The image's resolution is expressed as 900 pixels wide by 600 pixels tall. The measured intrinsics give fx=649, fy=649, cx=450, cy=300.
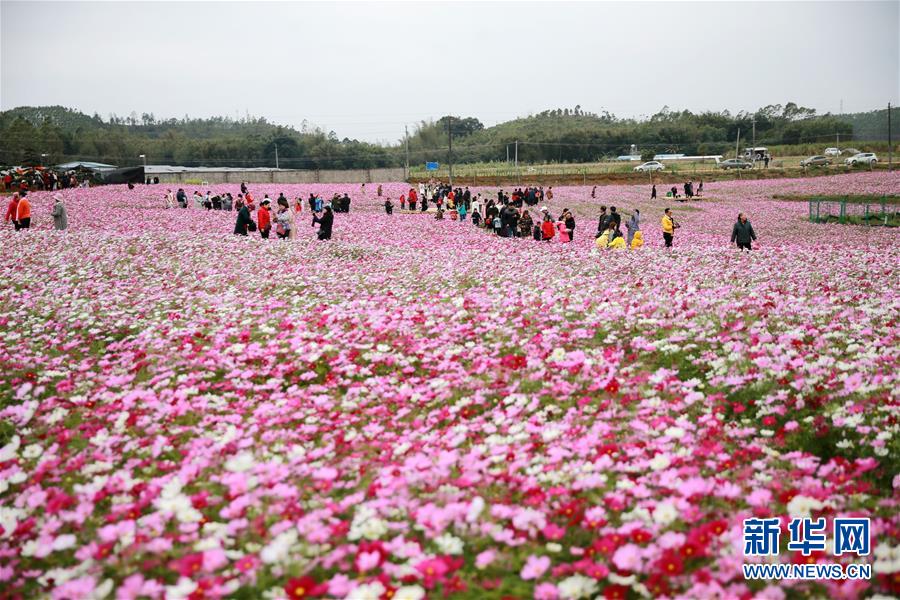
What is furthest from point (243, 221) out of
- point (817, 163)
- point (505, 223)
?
point (817, 163)

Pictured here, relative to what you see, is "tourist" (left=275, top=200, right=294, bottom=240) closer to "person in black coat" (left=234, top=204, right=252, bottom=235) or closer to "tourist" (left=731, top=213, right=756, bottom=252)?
"person in black coat" (left=234, top=204, right=252, bottom=235)

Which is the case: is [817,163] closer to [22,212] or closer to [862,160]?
[862,160]

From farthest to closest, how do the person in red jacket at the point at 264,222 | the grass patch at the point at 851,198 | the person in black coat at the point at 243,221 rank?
the grass patch at the point at 851,198 < the person in black coat at the point at 243,221 < the person in red jacket at the point at 264,222

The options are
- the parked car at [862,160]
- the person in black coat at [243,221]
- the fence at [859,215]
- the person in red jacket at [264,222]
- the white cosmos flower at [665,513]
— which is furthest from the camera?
the parked car at [862,160]

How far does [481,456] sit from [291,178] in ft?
272

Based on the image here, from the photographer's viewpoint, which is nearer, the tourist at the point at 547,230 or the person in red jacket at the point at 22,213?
the person in red jacket at the point at 22,213

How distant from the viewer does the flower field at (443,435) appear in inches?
178

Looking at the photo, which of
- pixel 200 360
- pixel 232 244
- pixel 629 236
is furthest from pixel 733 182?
pixel 200 360

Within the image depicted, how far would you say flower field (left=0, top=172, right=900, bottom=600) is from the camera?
14.8ft

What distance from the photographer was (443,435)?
6.82 meters

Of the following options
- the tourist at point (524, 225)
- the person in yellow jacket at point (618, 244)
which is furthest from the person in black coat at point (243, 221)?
the person in yellow jacket at point (618, 244)

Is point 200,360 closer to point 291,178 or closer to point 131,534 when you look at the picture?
point 131,534

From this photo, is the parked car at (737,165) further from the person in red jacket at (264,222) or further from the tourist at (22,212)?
the tourist at (22,212)

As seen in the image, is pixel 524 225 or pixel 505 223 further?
pixel 505 223
